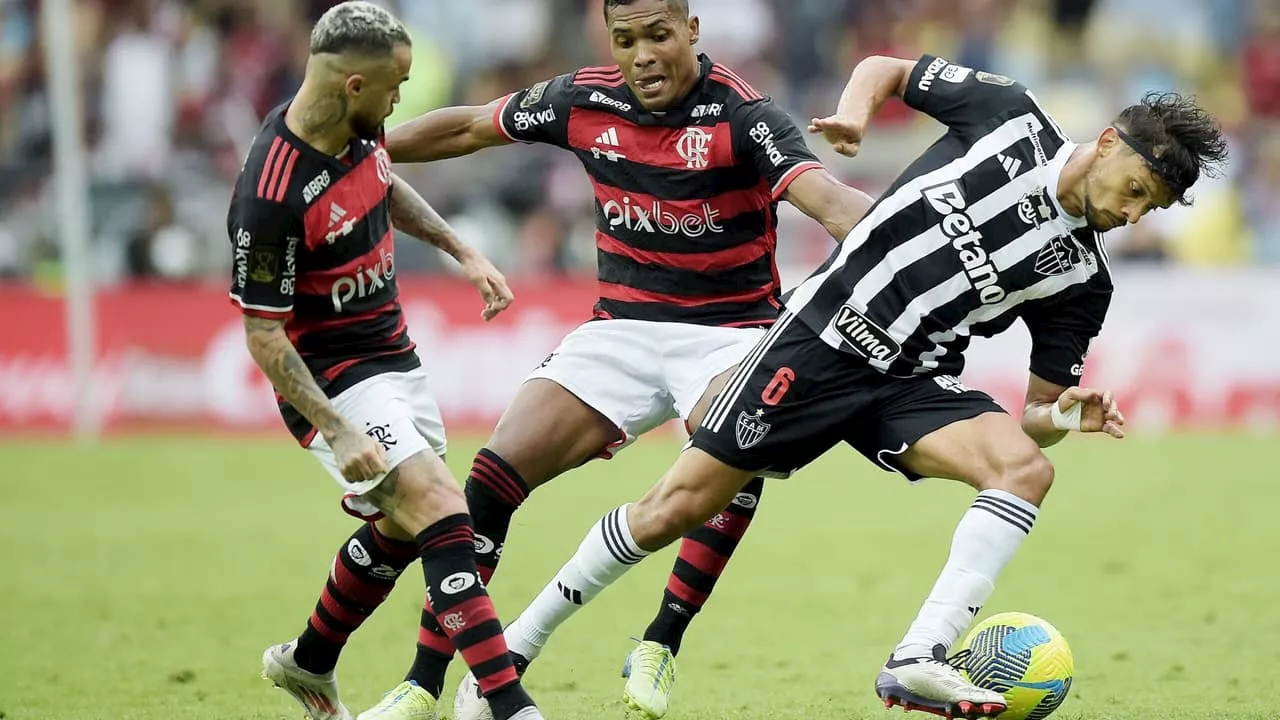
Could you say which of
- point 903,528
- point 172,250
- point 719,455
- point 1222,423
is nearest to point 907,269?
point 719,455

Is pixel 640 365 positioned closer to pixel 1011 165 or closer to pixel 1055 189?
pixel 1011 165

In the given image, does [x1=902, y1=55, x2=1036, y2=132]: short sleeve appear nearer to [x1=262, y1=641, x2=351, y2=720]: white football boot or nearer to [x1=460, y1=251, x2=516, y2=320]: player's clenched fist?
[x1=460, y1=251, x2=516, y2=320]: player's clenched fist

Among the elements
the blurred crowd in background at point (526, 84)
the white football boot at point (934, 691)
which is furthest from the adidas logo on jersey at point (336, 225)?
the blurred crowd in background at point (526, 84)

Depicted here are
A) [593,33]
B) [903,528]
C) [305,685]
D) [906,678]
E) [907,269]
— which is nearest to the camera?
[906,678]

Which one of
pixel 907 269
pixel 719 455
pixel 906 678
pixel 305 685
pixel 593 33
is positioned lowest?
pixel 305 685

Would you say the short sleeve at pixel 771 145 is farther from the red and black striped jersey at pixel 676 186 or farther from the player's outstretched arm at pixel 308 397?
the player's outstretched arm at pixel 308 397

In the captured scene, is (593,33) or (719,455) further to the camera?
(593,33)

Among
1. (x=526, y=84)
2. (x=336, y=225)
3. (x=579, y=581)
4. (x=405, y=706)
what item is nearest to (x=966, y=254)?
(x=579, y=581)

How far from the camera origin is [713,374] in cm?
676

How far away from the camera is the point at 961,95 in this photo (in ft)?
19.9

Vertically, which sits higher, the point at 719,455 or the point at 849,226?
the point at 849,226

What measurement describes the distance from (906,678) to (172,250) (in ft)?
43.1

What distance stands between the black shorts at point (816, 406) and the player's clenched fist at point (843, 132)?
0.71 m

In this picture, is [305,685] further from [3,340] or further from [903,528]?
[3,340]
